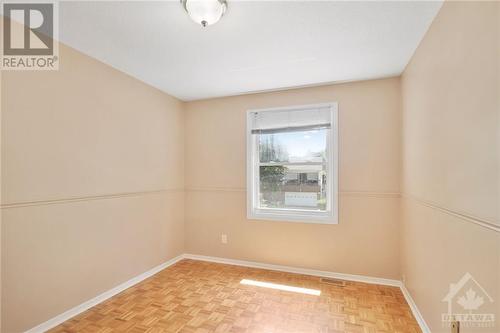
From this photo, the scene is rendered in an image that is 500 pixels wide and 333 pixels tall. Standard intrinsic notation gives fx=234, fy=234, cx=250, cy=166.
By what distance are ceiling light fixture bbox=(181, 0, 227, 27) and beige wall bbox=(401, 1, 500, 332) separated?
147 cm

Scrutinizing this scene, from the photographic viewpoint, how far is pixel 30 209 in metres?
1.92

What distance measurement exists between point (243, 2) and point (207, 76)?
1.34 metres

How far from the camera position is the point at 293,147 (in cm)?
336

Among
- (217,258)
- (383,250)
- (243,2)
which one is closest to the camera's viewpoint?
(243,2)

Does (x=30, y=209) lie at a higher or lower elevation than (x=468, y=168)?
lower

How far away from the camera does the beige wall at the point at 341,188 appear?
9.39ft

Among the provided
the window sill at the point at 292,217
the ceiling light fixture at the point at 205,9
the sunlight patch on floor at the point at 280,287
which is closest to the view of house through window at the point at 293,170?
the window sill at the point at 292,217

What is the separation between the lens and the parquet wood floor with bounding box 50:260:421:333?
2062mm

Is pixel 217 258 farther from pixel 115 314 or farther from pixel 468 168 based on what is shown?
pixel 468 168

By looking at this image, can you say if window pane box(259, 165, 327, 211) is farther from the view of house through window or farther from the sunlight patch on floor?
the sunlight patch on floor

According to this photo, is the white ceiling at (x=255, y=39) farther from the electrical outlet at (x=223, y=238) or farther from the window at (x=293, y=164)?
the electrical outlet at (x=223, y=238)

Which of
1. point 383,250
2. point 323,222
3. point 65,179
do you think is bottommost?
point 383,250

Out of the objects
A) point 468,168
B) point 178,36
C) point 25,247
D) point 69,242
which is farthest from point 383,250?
point 25,247

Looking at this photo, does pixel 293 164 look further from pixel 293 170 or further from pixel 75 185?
pixel 75 185
